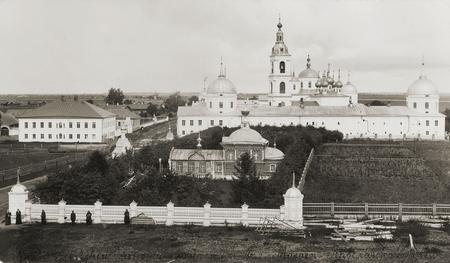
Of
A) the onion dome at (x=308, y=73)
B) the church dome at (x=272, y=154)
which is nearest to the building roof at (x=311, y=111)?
the onion dome at (x=308, y=73)

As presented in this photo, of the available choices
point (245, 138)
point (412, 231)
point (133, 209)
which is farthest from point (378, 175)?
point (133, 209)

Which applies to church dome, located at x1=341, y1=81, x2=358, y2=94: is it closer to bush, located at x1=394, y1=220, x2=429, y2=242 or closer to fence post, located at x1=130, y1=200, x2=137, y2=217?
bush, located at x1=394, y1=220, x2=429, y2=242

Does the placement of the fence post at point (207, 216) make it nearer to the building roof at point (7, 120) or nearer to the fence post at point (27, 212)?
the fence post at point (27, 212)

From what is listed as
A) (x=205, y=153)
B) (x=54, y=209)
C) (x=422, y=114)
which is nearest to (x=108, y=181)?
(x=54, y=209)

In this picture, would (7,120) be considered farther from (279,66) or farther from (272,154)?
(272,154)

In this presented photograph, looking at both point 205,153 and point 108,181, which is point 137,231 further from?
point 205,153

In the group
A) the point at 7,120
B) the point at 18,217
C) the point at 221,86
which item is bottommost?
the point at 18,217

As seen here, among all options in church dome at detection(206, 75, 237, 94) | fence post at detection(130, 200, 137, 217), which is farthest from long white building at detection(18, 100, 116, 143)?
fence post at detection(130, 200, 137, 217)
